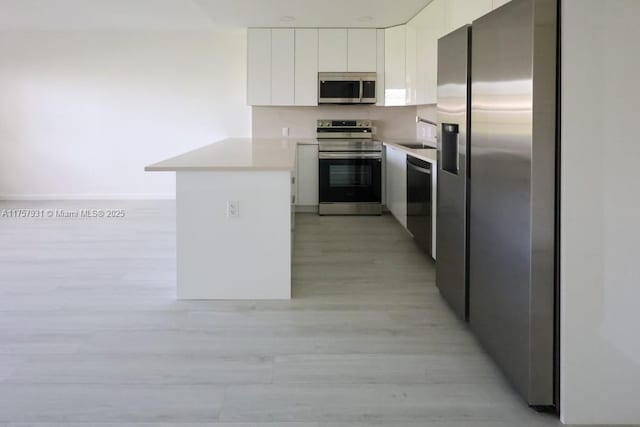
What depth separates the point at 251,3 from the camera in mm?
5727

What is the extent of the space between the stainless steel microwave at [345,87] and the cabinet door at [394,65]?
18 cm

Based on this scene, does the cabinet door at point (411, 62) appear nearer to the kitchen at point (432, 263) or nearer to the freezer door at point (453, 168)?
the kitchen at point (432, 263)

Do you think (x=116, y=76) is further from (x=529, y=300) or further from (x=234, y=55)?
(x=529, y=300)

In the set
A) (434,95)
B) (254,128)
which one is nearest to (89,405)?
(434,95)

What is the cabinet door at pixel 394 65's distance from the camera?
277 inches

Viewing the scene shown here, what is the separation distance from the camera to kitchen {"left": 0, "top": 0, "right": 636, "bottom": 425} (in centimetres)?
212

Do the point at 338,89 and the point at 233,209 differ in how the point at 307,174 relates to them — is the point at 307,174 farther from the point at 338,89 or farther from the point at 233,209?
the point at 233,209

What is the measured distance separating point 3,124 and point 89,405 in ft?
23.2

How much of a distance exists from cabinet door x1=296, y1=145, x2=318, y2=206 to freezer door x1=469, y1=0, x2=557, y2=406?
14.6ft

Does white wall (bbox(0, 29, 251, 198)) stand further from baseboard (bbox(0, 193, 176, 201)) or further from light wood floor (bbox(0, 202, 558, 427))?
light wood floor (bbox(0, 202, 558, 427))

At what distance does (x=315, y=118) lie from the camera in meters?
7.70
